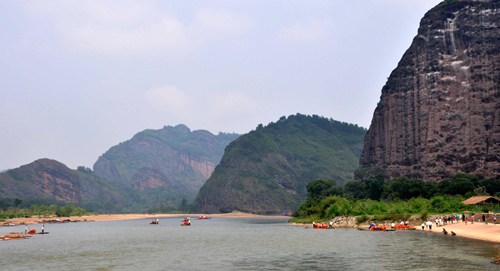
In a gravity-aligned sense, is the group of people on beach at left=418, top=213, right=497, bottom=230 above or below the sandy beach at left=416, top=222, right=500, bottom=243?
above

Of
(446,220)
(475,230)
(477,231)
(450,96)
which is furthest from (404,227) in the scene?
(450,96)

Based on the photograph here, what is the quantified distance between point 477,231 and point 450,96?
331 feet

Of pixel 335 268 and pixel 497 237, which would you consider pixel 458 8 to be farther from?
pixel 335 268

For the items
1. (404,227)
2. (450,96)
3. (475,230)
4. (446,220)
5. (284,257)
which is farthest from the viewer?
(450,96)

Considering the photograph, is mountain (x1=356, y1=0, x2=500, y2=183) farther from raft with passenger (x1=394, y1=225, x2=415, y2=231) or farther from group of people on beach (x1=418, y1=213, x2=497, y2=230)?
raft with passenger (x1=394, y1=225, x2=415, y2=231)

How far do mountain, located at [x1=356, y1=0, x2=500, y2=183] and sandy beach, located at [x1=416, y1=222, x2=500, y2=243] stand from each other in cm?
8042

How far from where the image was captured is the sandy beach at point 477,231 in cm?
5709

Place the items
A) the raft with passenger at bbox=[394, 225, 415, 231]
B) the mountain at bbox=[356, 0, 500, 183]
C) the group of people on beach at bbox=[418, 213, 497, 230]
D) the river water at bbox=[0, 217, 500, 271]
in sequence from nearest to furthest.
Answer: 1. the river water at bbox=[0, 217, 500, 271]
2. the group of people on beach at bbox=[418, 213, 497, 230]
3. the raft with passenger at bbox=[394, 225, 415, 231]
4. the mountain at bbox=[356, 0, 500, 183]

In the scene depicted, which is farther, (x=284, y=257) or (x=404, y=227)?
(x=404, y=227)

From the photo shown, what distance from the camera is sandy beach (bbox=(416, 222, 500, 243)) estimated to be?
57091 mm

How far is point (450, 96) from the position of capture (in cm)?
15325

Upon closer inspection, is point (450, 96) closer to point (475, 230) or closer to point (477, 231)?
point (475, 230)

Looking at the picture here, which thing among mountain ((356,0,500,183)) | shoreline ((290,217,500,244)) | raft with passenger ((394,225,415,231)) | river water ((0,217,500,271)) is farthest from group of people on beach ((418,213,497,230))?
mountain ((356,0,500,183))

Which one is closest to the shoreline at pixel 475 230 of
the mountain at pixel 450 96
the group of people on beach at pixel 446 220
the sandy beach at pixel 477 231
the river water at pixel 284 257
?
the sandy beach at pixel 477 231
